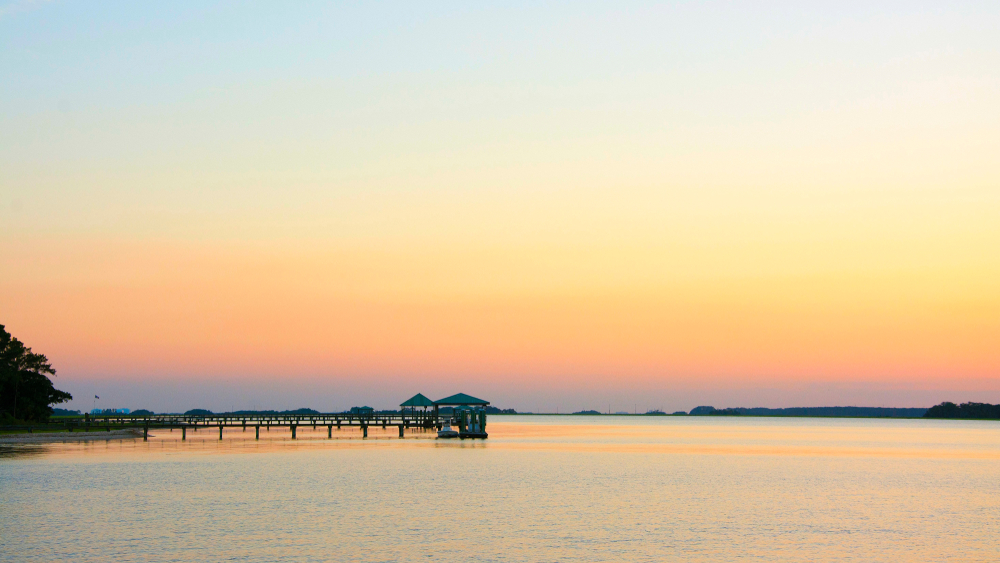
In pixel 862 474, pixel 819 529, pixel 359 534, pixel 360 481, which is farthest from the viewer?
pixel 862 474

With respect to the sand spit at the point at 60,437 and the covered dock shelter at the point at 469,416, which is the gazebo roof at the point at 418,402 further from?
the sand spit at the point at 60,437

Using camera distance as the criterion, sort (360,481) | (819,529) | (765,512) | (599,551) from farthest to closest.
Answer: (360,481)
(765,512)
(819,529)
(599,551)

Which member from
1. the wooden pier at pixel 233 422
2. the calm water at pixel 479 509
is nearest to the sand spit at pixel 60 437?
the wooden pier at pixel 233 422

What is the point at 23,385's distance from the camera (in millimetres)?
93062

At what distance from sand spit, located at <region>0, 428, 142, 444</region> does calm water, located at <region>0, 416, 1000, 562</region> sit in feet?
32.1

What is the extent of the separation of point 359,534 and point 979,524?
25264 millimetres

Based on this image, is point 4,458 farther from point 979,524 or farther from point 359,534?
point 979,524

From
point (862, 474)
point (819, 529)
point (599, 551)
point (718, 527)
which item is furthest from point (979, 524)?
point (862, 474)

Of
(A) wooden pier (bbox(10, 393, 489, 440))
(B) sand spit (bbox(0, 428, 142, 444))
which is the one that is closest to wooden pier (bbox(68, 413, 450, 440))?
(A) wooden pier (bbox(10, 393, 489, 440))

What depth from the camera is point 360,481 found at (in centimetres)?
4944

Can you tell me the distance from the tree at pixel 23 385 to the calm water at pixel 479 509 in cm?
2662

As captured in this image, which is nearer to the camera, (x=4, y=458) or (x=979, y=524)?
(x=979, y=524)

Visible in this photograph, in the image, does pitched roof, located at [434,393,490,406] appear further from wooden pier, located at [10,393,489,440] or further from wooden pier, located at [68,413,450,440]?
wooden pier, located at [68,413,450,440]

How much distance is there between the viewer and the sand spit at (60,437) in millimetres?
77000
